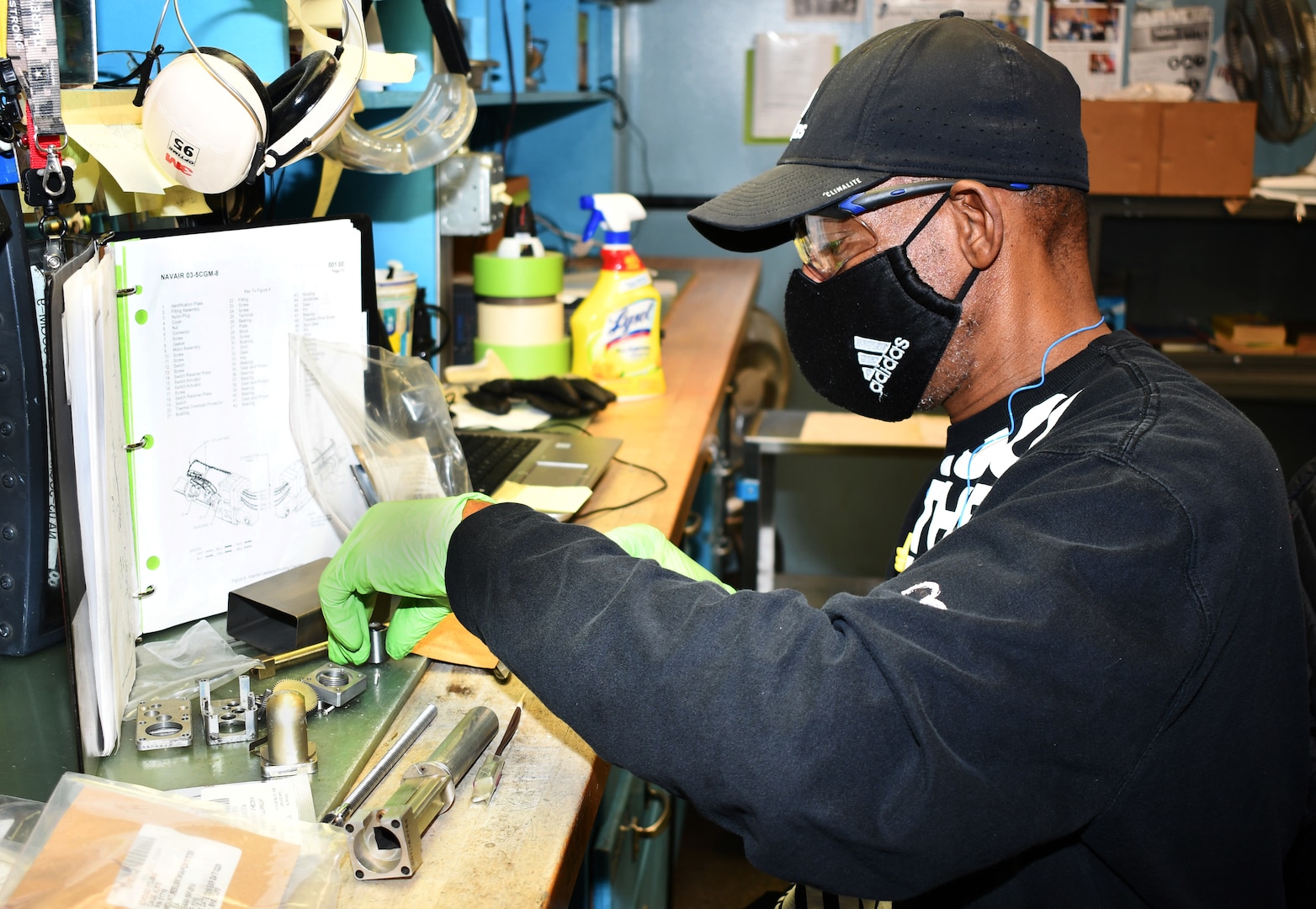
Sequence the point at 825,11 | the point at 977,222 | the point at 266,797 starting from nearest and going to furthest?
the point at 266,797 < the point at 977,222 < the point at 825,11

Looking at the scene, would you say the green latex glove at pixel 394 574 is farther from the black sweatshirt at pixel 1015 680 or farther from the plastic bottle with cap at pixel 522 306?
the plastic bottle with cap at pixel 522 306

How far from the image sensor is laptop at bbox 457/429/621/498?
1.30 meters

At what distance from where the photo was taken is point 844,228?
2.84ft

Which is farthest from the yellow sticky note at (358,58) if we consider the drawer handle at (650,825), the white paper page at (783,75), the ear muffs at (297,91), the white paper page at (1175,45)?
the white paper page at (1175,45)

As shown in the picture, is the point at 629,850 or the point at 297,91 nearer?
the point at 297,91

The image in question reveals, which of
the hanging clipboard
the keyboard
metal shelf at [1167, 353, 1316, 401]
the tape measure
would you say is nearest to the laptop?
the keyboard

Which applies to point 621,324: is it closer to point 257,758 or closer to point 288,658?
point 288,658

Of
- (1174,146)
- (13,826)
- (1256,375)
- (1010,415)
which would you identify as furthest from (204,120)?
(1256,375)

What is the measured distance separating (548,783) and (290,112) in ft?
2.03

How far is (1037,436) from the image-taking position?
0.82 meters

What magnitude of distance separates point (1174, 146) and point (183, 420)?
8.73 ft

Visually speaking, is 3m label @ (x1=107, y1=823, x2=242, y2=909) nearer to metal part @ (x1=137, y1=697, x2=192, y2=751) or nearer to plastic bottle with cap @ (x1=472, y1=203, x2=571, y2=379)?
metal part @ (x1=137, y1=697, x2=192, y2=751)

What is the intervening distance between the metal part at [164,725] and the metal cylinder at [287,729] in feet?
0.26

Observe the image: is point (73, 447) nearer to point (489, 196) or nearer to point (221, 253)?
point (221, 253)
